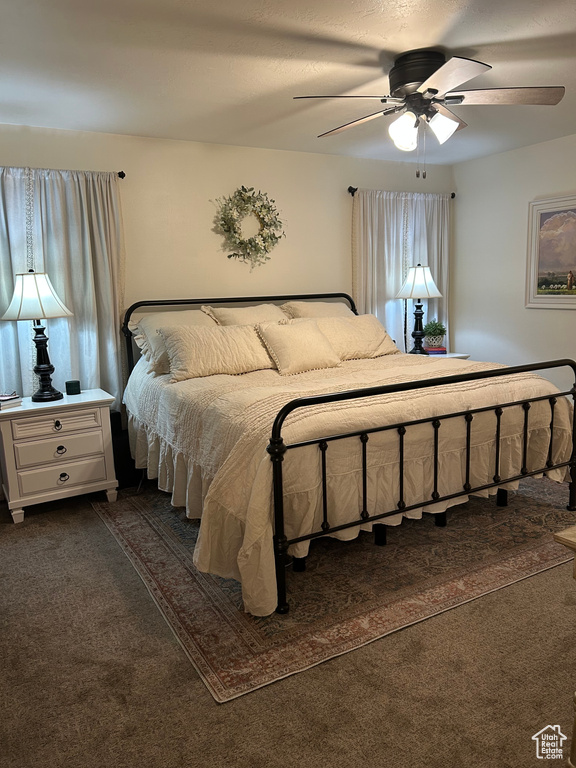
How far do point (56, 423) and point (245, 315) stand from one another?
1498 mm

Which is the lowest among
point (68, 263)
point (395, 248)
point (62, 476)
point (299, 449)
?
point (62, 476)

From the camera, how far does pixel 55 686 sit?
1974 mm

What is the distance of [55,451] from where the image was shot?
11.4 feet

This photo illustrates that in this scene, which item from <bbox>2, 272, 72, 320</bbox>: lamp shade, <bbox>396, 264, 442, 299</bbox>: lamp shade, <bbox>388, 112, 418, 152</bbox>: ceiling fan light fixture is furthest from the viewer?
<bbox>396, 264, 442, 299</bbox>: lamp shade

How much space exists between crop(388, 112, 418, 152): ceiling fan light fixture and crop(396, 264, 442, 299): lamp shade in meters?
2.11

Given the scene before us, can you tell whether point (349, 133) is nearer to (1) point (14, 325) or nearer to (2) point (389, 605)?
(1) point (14, 325)

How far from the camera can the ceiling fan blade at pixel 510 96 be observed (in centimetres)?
265

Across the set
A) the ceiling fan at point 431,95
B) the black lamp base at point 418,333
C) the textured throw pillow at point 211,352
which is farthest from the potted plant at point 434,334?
the ceiling fan at point 431,95

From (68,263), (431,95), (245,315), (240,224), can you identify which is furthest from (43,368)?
(431,95)

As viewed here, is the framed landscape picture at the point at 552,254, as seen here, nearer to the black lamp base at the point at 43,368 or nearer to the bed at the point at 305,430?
the bed at the point at 305,430

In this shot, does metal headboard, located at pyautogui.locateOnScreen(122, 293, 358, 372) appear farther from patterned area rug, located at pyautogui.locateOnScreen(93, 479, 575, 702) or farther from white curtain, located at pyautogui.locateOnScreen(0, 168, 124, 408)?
patterned area rug, located at pyautogui.locateOnScreen(93, 479, 575, 702)

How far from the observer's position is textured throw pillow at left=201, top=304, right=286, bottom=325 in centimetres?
415

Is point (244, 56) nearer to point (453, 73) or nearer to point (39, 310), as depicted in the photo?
point (453, 73)

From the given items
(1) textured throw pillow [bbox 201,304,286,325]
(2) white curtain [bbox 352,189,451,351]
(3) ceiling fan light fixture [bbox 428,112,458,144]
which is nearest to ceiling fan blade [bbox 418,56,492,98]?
(3) ceiling fan light fixture [bbox 428,112,458,144]
